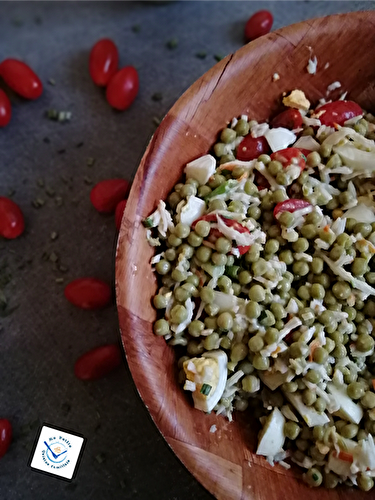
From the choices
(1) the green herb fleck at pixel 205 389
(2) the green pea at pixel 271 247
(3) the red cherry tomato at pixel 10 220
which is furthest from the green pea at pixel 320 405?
(3) the red cherry tomato at pixel 10 220

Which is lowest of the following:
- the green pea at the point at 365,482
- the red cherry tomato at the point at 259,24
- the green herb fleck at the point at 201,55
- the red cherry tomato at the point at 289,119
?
the green pea at the point at 365,482

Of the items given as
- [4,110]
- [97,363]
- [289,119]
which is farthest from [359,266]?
[4,110]

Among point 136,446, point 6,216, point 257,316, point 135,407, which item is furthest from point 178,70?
point 136,446

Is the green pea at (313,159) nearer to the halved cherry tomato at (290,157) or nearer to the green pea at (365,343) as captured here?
the halved cherry tomato at (290,157)

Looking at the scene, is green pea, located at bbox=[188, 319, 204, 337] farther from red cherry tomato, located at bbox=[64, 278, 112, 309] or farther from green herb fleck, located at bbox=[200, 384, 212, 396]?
red cherry tomato, located at bbox=[64, 278, 112, 309]

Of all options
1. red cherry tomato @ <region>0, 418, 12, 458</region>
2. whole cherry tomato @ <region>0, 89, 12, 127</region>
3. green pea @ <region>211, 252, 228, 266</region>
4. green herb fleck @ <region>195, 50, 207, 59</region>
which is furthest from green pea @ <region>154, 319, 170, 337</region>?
green herb fleck @ <region>195, 50, 207, 59</region>

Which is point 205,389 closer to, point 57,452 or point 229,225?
point 229,225

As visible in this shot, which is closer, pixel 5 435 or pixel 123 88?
pixel 5 435
